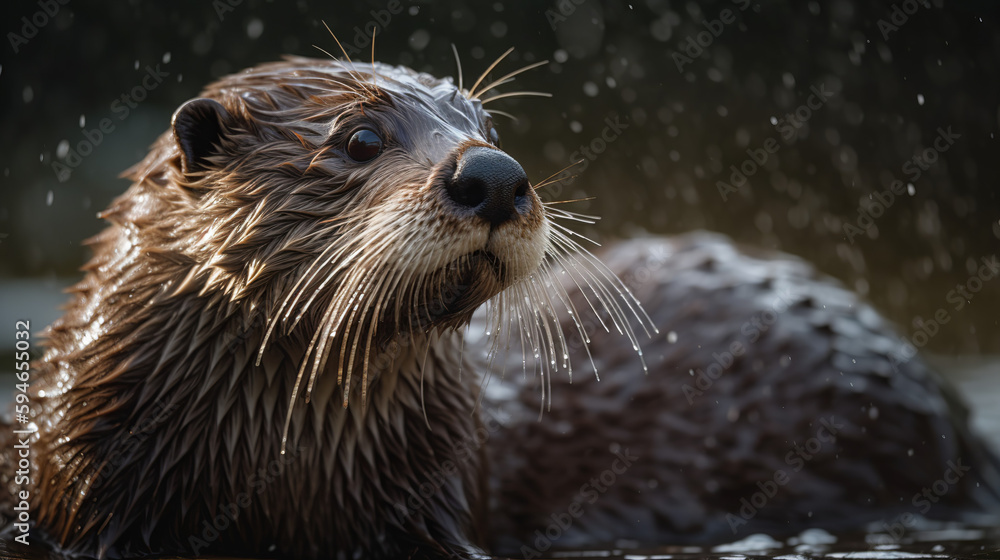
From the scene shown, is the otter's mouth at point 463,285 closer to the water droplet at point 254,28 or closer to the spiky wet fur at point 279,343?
the spiky wet fur at point 279,343

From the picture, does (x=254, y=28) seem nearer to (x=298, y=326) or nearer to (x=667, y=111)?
(x=667, y=111)

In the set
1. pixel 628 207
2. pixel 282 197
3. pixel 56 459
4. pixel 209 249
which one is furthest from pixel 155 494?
pixel 628 207

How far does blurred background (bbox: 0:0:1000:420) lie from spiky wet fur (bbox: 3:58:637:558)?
4.17 meters

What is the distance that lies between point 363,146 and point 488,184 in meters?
0.38

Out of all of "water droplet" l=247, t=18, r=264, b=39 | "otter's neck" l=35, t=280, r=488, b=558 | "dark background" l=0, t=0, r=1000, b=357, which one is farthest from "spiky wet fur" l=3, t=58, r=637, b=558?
"water droplet" l=247, t=18, r=264, b=39

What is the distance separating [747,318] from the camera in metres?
2.98

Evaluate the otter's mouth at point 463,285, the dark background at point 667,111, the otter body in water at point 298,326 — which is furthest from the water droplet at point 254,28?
the otter's mouth at point 463,285

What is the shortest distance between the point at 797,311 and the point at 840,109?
4324 mm

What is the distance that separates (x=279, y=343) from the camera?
2.03m

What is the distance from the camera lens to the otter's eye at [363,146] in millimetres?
1990

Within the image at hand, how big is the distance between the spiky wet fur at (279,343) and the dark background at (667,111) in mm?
4287

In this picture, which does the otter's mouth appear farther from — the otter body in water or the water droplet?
the water droplet

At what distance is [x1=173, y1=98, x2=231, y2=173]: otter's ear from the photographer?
2.03 metres

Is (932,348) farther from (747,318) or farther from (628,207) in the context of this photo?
(747,318)
